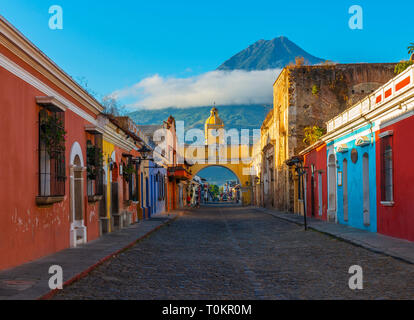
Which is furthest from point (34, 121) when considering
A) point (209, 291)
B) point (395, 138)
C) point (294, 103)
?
point (294, 103)

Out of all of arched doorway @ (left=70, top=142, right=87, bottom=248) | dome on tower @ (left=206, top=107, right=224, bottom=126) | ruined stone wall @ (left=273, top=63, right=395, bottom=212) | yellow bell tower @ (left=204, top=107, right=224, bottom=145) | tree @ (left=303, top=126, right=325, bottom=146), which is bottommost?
arched doorway @ (left=70, top=142, right=87, bottom=248)

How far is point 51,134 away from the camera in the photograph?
9.80 m

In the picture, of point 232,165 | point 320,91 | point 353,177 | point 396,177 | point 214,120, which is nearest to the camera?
point 396,177

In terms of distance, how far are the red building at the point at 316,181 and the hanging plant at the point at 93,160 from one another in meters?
10.3

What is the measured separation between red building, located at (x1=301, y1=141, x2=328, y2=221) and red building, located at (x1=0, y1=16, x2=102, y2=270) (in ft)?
39.7

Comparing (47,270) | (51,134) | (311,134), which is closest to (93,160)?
(51,134)

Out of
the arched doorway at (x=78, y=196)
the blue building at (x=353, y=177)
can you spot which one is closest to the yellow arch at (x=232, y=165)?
the blue building at (x=353, y=177)

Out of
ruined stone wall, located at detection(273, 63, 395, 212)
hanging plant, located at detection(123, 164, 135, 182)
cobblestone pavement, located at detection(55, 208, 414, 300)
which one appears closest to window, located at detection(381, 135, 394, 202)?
cobblestone pavement, located at detection(55, 208, 414, 300)

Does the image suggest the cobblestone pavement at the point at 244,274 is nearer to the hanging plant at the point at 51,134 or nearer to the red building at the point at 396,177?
the red building at the point at 396,177

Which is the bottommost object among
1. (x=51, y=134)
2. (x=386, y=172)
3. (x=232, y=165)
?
(x=386, y=172)

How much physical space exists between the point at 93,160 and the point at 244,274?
23.9 ft

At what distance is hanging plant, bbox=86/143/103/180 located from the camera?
1355 centimetres

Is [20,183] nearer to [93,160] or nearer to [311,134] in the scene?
[93,160]

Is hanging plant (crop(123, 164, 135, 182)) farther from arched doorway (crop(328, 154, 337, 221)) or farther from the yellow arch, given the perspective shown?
the yellow arch
